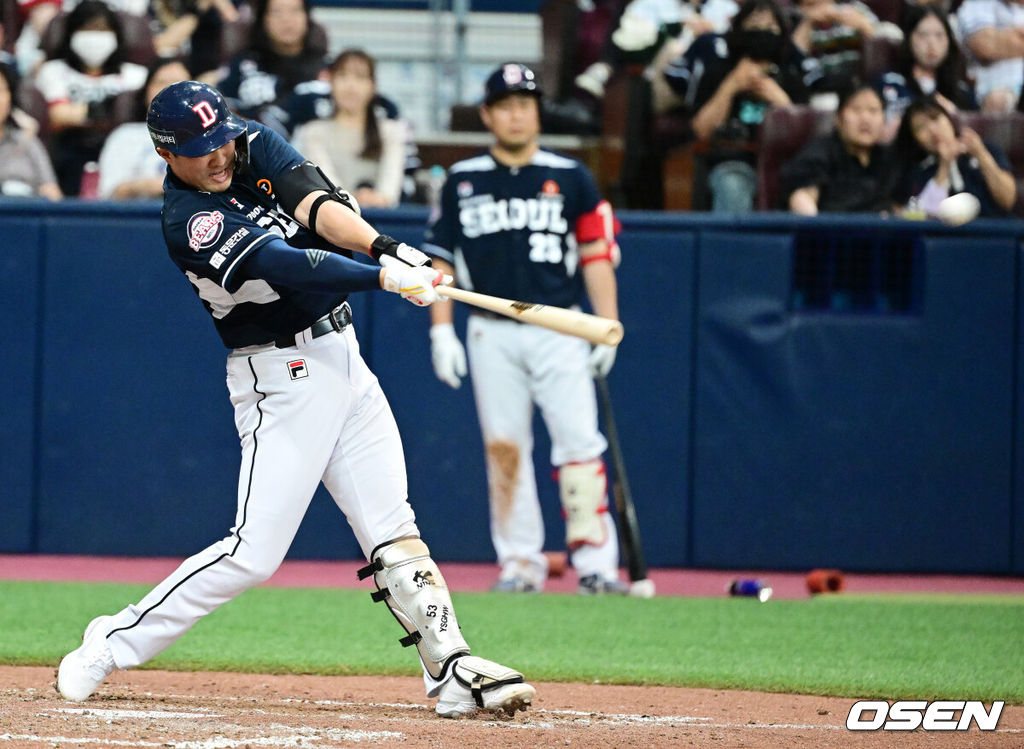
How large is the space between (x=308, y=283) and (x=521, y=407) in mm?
3030

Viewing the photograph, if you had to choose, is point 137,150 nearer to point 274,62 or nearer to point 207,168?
point 274,62

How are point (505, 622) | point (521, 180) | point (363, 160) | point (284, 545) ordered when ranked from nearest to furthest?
1. point (284, 545)
2. point (505, 622)
3. point (521, 180)
4. point (363, 160)

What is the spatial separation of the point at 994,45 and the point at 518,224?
4.30m

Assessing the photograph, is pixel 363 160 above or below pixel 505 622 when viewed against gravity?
above

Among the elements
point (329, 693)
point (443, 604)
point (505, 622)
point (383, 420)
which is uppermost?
point (383, 420)

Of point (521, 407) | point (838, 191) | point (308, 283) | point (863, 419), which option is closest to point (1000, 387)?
point (863, 419)

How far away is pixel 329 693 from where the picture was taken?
435cm

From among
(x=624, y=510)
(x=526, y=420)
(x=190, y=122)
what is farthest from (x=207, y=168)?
(x=624, y=510)

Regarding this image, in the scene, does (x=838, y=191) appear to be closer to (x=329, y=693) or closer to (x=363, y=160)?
(x=363, y=160)

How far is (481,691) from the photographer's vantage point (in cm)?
387

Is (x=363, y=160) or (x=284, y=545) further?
(x=363, y=160)

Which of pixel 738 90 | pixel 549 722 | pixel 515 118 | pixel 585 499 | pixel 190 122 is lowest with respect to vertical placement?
pixel 585 499

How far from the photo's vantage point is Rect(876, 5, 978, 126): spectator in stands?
8.59 metres

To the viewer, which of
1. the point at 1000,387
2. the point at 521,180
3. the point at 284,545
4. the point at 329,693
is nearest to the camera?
the point at 284,545
